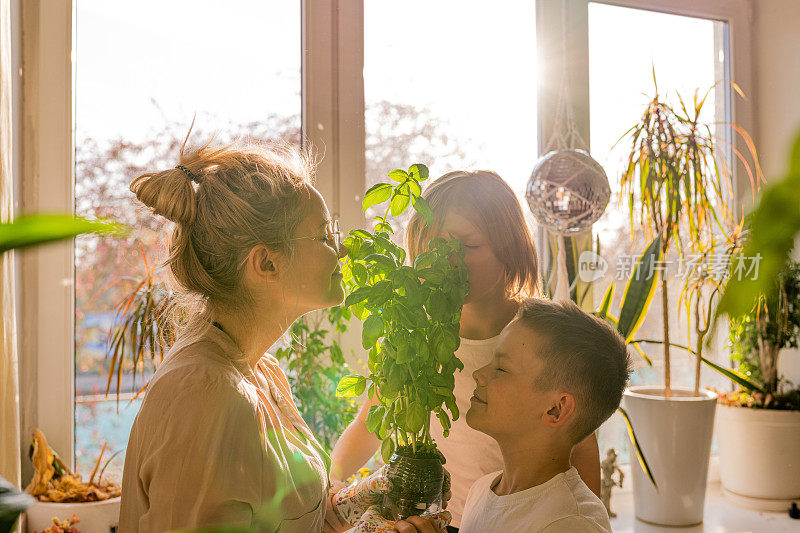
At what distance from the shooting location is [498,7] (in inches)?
132

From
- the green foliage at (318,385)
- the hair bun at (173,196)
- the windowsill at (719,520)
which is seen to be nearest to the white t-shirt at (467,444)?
the hair bun at (173,196)

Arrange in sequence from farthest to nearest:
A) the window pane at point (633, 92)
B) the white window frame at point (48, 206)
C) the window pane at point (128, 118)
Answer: the window pane at point (633, 92) < the window pane at point (128, 118) < the white window frame at point (48, 206)

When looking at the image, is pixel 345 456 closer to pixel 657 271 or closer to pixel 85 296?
pixel 85 296

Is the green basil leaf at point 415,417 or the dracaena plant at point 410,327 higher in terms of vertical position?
the dracaena plant at point 410,327

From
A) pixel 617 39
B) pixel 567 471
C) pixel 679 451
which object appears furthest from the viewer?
pixel 617 39

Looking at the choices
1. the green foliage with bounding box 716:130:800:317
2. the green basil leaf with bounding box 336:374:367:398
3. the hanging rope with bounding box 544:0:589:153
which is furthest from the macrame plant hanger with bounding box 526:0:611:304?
the green foliage with bounding box 716:130:800:317

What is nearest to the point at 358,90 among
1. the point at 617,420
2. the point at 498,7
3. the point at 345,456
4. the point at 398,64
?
the point at 398,64

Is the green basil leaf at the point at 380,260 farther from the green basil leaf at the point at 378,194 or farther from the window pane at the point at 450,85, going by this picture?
the window pane at the point at 450,85

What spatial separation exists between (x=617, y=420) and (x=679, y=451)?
0.55m

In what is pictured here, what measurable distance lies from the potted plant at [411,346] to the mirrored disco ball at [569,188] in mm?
1547

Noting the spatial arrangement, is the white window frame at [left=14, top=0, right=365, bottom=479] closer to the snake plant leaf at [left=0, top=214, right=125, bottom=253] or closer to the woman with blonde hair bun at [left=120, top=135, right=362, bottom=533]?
the woman with blonde hair bun at [left=120, top=135, right=362, bottom=533]

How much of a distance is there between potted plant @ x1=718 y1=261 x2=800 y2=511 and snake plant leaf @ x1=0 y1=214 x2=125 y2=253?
3.43 meters

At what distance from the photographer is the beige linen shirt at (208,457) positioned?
39.6 inches

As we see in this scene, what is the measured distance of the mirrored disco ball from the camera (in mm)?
2539
